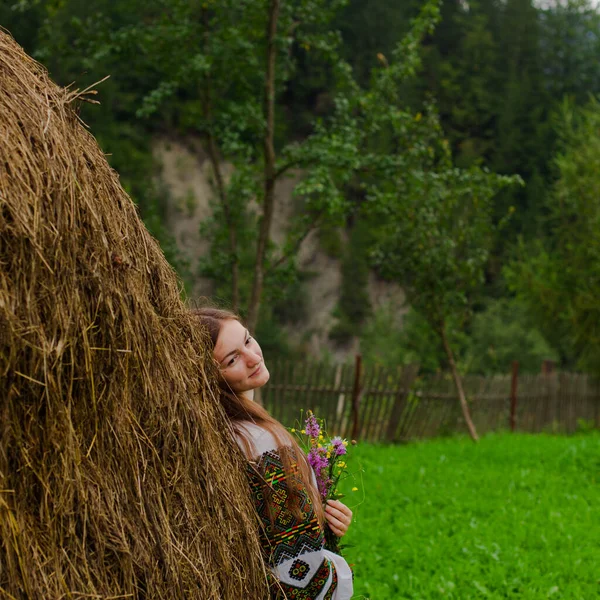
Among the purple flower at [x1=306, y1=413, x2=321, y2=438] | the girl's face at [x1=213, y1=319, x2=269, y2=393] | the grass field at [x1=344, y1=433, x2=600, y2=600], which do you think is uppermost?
the girl's face at [x1=213, y1=319, x2=269, y2=393]

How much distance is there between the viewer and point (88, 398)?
1.95m

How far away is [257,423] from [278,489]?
246 mm

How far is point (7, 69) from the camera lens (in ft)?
6.72

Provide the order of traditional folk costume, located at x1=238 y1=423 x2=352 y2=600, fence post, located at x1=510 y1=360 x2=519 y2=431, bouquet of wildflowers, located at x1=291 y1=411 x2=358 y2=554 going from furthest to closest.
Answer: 1. fence post, located at x1=510 y1=360 x2=519 y2=431
2. bouquet of wildflowers, located at x1=291 y1=411 x2=358 y2=554
3. traditional folk costume, located at x1=238 y1=423 x2=352 y2=600

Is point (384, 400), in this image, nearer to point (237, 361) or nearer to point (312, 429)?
point (312, 429)

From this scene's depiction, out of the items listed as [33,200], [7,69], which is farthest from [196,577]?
[7,69]

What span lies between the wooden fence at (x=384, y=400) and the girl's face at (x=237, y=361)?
355 inches

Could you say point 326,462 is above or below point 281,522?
above

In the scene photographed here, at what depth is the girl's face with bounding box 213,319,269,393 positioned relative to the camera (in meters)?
2.68

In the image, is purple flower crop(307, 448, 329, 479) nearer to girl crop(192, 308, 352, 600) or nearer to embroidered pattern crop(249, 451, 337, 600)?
girl crop(192, 308, 352, 600)

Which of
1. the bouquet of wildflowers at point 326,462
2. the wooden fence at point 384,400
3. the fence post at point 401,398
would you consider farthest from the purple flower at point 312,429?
the fence post at point 401,398

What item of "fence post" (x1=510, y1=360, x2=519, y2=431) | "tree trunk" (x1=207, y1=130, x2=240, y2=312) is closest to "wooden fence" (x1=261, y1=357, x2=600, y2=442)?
"fence post" (x1=510, y1=360, x2=519, y2=431)

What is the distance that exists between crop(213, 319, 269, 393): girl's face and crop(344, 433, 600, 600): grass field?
88 cm

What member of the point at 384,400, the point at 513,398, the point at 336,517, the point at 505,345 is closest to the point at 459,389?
the point at 384,400
